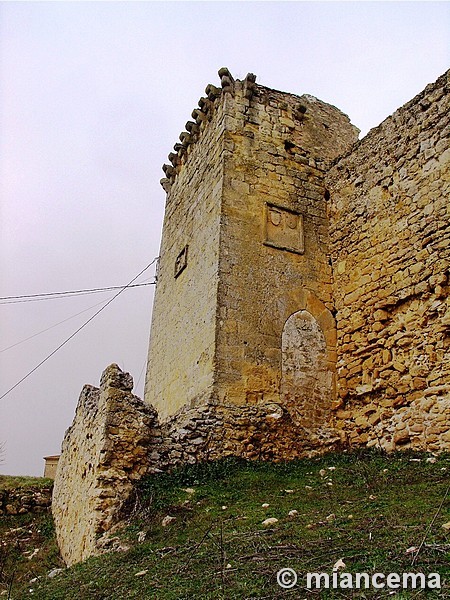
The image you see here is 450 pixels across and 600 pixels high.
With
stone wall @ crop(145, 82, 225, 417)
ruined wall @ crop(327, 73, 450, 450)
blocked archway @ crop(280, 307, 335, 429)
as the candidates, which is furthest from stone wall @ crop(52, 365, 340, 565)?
ruined wall @ crop(327, 73, 450, 450)

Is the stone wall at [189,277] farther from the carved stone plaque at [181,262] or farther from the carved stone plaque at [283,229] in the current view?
the carved stone plaque at [283,229]

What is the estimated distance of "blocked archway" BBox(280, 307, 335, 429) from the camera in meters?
7.92

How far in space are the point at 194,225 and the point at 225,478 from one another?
4.54 meters

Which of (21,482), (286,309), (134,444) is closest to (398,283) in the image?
(286,309)

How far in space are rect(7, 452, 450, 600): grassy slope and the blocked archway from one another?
0.97 m

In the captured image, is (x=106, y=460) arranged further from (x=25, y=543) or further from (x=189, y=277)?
(x=189, y=277)

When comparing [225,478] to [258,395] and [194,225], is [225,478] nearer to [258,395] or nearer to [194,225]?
[258,395]

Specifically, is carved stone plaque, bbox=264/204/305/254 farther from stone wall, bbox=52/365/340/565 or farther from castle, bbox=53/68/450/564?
stone wall, bbox=52/365/340/565

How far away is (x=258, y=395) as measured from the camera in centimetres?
767

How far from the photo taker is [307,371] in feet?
26.8

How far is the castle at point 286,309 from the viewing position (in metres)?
6.94

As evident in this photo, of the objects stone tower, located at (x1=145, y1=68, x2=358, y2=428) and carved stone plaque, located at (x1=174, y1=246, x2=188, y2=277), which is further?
carved stone plaque, located at (x1=174, y1=246, x2=188, y2=277)

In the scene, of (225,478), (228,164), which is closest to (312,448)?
(225,478)

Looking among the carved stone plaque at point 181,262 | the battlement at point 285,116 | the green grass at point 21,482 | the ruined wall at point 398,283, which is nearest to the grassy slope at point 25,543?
the green grass at point 21,482
